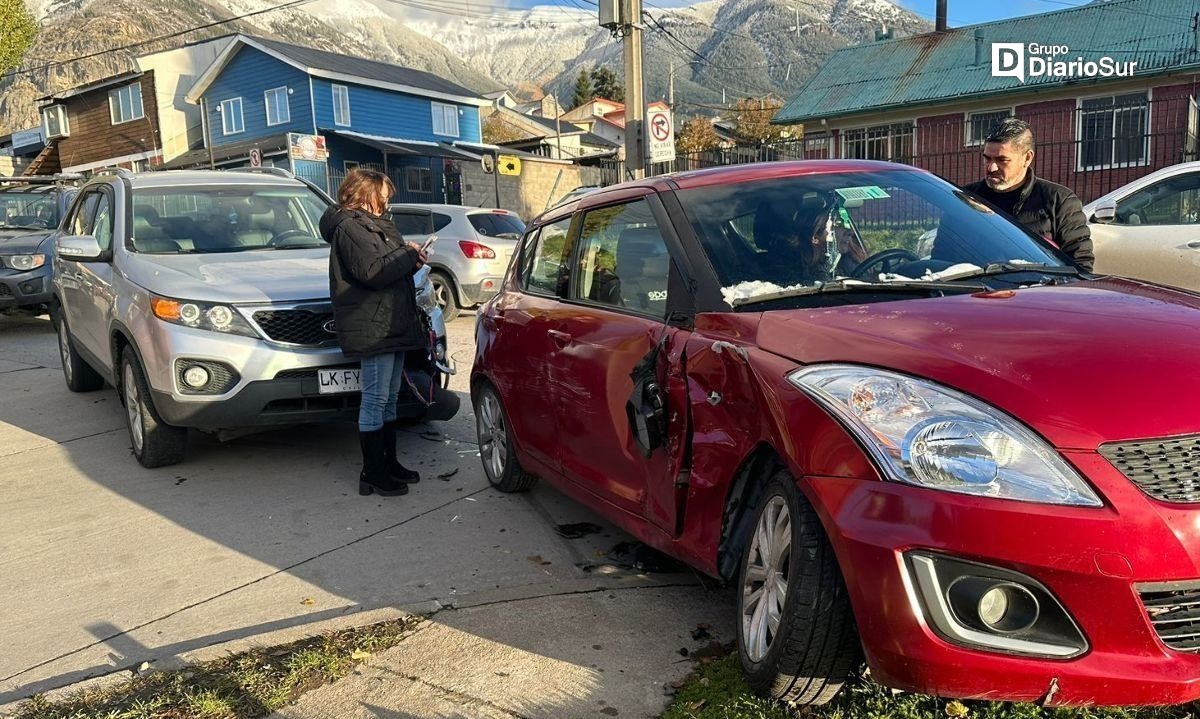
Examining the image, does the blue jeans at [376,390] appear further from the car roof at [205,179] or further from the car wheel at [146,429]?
the car roof at [205,179]

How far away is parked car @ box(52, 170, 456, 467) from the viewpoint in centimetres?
520

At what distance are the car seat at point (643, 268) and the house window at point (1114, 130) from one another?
62.6ft

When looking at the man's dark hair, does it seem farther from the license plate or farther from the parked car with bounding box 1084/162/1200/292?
the license plate

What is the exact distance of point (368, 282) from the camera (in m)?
4.80

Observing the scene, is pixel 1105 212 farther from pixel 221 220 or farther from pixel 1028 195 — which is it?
pixel 221 220

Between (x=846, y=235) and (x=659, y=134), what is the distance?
8930mm

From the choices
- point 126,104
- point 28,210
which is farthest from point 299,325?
point 126,104

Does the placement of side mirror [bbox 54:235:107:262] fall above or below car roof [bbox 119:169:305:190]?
below

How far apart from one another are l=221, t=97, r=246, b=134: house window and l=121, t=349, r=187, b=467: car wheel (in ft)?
113

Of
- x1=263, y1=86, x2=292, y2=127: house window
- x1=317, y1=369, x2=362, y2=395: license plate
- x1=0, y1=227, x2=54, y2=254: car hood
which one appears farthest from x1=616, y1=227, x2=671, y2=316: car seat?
x1=263, y1=86, x2=292, y2=127: house window

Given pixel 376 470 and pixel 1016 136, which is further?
pixel 376 470

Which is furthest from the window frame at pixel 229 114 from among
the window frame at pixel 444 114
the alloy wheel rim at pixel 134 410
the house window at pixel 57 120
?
the alloy wheel rim at pixel 134 410

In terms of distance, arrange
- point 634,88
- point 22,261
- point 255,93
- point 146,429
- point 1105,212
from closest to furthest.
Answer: point 146,429 → point 1105,212 → point 22,261 → point 634,88 → point 255,93

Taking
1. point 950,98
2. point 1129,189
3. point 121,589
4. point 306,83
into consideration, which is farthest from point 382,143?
point 121,589
